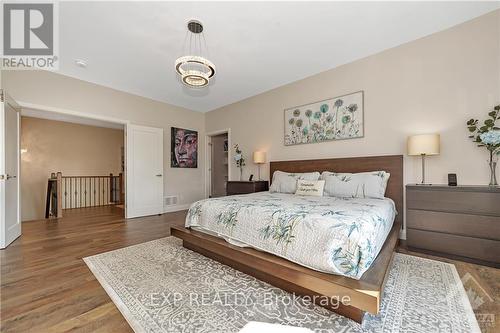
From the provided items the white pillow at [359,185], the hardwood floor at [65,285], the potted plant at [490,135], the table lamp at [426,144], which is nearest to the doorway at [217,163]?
the hardwood floor at [65,285]

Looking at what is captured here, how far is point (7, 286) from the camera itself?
1817 millimetres

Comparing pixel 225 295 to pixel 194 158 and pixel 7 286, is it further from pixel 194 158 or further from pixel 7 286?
pixel 194 158

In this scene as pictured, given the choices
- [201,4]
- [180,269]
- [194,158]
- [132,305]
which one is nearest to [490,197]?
[180,269]

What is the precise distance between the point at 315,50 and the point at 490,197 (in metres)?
2.72

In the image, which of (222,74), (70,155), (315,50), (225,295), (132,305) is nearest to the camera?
(132,305)

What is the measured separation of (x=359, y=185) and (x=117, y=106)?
4902 mm

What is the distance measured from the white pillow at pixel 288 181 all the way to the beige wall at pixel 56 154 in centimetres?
671

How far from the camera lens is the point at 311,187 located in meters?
3.15

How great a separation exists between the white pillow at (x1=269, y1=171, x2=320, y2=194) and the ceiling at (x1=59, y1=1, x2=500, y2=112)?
1.88 meters

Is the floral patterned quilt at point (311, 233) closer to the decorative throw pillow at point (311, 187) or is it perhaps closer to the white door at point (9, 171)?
the decorative throw pillow at point (311, 187)

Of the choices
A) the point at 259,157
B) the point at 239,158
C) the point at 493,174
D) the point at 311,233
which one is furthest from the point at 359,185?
the point at 239,158

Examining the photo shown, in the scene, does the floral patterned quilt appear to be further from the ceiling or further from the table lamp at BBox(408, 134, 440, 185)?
the ceiling

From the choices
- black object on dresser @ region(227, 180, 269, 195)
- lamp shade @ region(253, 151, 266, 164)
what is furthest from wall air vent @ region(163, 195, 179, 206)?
lamp shade @ region(253, 151, 266, 164)

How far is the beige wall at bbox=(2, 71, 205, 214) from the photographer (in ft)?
11.5
